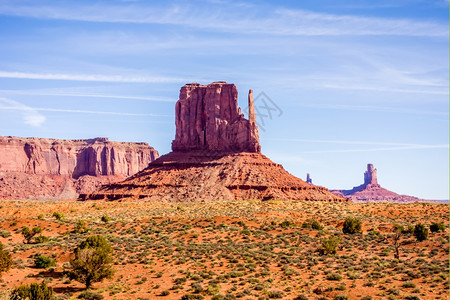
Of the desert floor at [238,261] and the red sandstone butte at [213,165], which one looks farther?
the red sandstone butte at [213,165]

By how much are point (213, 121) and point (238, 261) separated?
10017cm

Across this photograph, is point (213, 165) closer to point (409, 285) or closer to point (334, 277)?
point (334, 277)

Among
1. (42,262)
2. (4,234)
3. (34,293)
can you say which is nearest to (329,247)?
(42,262)

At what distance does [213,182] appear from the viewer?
381ft

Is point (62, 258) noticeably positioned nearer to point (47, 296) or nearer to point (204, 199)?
point (47, 296)

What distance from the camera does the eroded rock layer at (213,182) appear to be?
4380 inches

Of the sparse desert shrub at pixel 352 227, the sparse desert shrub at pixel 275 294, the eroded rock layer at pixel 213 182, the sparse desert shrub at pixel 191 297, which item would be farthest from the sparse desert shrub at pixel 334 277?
the eroded rock layer at pixel 213 182

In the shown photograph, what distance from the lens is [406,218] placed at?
238 ft

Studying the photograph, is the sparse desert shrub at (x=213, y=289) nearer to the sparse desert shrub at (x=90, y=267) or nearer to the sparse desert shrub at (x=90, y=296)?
the sparse desert shrub at (x=90, y=296)

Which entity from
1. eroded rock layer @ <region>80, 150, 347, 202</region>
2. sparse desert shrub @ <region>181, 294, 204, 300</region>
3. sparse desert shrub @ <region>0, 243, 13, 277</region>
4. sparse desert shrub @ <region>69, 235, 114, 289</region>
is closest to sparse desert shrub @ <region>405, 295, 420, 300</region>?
sparse desert shrub @ <region>181, 294, 204, 300</region>

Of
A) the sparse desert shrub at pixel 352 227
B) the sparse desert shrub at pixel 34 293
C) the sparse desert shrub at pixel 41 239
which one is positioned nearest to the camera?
the sparse desert shrub at pixel 34 293

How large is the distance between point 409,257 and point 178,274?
19784mm

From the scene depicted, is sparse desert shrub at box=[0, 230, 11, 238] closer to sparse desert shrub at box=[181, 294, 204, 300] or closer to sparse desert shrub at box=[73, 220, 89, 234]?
sparse desert shrub at box=[73, 220, 89, 234]

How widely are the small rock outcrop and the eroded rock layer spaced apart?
4.26 meters
